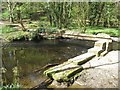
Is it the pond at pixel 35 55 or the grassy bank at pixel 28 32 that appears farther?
the grassy bank at pixel 28 32

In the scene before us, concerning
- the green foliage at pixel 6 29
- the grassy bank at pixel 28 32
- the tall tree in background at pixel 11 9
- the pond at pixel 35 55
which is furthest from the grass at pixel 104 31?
the tall tree in background at pixel 11 9

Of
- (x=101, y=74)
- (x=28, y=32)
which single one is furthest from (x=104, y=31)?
(x=101, y=74)

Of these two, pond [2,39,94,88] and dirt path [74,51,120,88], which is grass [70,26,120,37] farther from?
dirt path [74,51,120,88]

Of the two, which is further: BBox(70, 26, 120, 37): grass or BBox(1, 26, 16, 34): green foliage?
BBox(1, 26, 16, 34): green foliage

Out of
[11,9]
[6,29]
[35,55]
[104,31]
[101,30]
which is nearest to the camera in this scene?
[35,55]

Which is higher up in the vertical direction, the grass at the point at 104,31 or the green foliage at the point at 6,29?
the green foliage at the point at 6,29

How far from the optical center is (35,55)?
921cm

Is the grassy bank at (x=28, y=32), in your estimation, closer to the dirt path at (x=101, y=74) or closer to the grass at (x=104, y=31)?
the grass at (x=104, y=31)

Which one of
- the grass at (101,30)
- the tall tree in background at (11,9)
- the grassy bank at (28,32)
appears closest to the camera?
the grassy bank at (28,32)

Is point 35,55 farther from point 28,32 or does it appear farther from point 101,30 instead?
point 101,30

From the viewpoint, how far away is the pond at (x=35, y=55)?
6.73m

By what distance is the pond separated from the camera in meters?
6.73

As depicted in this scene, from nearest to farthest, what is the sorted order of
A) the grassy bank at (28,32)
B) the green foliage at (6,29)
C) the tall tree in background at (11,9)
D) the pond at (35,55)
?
the pond at (35,55) < the grassy bank at (28,32) < the green foliage at (6,29) < the tall tree in background at (11,9)

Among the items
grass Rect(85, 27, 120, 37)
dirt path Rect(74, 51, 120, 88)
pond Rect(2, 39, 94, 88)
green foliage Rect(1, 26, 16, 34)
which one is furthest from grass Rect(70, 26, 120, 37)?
dirt path Rect(74, 51, 120, 88)
